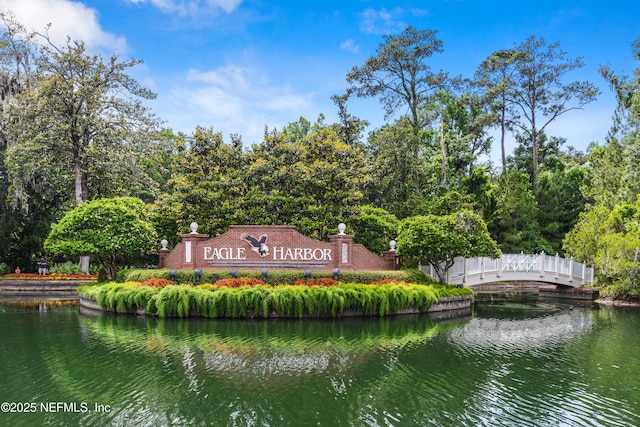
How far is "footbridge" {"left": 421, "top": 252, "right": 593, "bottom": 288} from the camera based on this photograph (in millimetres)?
23781

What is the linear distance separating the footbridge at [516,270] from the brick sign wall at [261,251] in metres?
5.17

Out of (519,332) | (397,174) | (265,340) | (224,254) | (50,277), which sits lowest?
(519,332)

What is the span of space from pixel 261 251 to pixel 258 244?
0.32 meters

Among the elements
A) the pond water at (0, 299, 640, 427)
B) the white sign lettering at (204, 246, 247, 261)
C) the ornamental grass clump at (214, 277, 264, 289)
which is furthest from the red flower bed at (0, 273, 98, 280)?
the ornamental grass clump at (214, 277, 264, 289)

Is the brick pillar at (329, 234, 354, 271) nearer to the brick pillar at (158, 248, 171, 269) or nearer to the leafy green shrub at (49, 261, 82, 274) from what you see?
the brick pillar at (158, 248, 171, 269)

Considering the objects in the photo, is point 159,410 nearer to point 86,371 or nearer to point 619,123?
point 86,371

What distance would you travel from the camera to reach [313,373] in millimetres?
10094

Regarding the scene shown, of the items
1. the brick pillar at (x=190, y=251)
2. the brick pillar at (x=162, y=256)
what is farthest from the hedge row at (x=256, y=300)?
the brick pillar at (x=162, y=256)

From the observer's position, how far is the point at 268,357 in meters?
11.5

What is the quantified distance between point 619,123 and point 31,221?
37947mm

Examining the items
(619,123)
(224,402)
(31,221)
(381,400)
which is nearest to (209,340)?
(224,402)

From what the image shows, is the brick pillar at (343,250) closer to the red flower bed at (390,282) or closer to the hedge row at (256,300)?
the red flower bed at (390,282)

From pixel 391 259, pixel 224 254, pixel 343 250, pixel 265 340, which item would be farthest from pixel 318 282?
pixel 265 340

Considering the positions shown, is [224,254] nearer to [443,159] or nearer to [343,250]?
[343,250]
